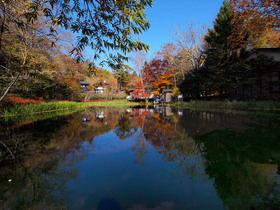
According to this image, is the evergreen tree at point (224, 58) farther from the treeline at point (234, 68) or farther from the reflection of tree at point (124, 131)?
the reflection of tree at point (124, 131)

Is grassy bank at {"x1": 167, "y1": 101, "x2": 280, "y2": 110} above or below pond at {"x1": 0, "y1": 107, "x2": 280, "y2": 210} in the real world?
above

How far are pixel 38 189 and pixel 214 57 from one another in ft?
60.7

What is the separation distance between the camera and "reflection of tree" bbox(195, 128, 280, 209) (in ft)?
5.41

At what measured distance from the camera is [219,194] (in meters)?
1.77

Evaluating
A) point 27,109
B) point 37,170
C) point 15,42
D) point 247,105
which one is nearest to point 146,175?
point 37,170

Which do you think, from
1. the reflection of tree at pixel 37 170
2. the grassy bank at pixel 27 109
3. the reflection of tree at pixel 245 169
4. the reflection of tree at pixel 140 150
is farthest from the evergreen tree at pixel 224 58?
the grassy bank at pixel 27 109

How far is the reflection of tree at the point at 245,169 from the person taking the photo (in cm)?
165

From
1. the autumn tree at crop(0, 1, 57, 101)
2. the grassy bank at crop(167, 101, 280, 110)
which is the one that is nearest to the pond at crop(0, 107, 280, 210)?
the autumn tree at crop(0, 1, 57, 101)

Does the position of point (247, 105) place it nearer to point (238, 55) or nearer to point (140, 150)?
point (238, 55)

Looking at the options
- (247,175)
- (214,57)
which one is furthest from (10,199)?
(214,57)

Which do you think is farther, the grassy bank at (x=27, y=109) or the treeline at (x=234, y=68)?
the treeline at (x=234, y=68)

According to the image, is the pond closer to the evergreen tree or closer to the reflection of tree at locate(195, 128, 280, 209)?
the reflection of tree at locate(195, 128, 280, 209)

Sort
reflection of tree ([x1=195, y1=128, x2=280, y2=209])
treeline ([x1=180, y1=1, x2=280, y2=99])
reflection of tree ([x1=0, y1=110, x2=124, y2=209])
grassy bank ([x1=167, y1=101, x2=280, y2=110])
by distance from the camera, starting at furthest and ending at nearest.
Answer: treeline ([x1=180, y1=1, x2=280, y2=99]), grassy bank ([x1=167, y1=101, x2=280, y2=110]), reflection of tree ([x1=0, y1=110, x2=124, y2=209]), reflection of tree ([x1=195, y1=128, x2=280, y2=209])

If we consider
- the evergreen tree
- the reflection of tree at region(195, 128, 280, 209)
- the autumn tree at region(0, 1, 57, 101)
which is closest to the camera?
the reflection of tree at region(195, 128, 280, 209)
